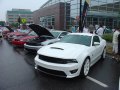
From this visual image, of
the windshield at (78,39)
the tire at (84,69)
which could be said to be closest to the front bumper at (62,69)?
the tire at (84,69)

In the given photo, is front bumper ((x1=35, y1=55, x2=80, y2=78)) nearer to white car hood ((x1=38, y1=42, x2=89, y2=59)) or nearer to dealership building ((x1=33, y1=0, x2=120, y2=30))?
white car hood ((x1=38, y1=42, x2=89, y2=59))

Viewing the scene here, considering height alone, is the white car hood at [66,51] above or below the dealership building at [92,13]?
below

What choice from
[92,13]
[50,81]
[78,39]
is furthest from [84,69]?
[92,13]

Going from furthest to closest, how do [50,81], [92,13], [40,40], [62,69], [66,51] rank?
[92,13] → [40,40] → [66,51] → [50,81] → [62,69]

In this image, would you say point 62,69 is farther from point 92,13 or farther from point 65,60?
point 92,13

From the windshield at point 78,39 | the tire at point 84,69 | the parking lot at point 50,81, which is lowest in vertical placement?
the parking lot at point 50,81

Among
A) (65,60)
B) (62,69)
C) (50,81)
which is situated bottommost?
(50,81)

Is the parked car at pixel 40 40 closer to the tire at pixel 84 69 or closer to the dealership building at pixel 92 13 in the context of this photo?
the tire at pixel 84 69

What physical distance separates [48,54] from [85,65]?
1.30m

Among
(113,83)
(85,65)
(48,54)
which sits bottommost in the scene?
(113,83)

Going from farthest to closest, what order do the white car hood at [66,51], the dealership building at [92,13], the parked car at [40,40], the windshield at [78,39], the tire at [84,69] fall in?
the dealership building at [92,13]
the parked car at [40,40]
the windshield at [78,39]
the tire at [84,69]
the white car hood at [66,51]

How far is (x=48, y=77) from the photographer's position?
5578mm

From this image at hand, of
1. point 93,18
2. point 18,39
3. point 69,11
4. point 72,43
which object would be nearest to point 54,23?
point 69,11

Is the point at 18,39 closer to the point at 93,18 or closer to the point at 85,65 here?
the point at 85,65
